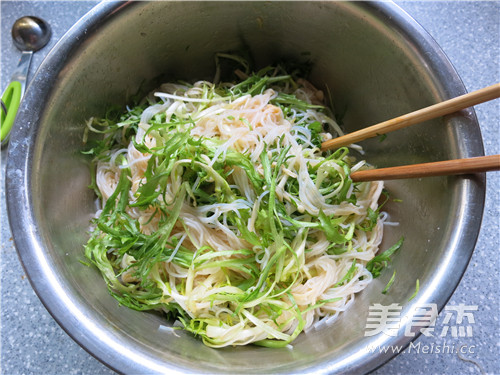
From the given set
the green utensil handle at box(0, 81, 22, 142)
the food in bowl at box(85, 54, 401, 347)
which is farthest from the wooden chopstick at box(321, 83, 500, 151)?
the green utensil handle at box(0, 81, 22, 142)

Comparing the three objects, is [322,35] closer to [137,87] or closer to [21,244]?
[137,87]

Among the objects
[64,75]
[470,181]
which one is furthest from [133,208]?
[470,181]

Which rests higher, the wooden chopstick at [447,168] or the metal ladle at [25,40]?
the wooden chopstick at [447,168]

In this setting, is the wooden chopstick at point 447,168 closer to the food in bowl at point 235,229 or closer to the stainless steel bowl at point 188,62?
the stainless steel bowl at point 188,62

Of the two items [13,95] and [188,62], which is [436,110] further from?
[13,95]

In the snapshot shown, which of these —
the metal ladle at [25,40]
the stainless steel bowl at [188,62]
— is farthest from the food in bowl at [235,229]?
the metal ladle at [25,40]

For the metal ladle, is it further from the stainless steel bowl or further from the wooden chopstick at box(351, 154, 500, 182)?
the wooden chopstick at box(351, 154, 500, 182)
